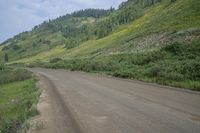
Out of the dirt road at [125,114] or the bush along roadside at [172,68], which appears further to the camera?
the bush along roadside at [172,68]

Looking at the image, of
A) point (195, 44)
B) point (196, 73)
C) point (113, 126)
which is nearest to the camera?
point (113, 126)

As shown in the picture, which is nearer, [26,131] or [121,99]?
[26,131]

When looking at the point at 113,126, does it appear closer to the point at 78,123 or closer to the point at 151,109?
the point at 78,123

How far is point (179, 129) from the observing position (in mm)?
10266

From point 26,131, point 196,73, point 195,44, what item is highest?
point 195,44

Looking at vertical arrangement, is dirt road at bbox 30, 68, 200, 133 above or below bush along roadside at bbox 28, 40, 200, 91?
below

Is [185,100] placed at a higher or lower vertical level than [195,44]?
lower

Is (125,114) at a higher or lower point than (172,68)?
lower

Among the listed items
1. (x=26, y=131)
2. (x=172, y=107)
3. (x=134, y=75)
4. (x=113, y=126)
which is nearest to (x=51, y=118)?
(x=26, y=131)

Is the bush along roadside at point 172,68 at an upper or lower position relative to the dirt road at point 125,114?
upper

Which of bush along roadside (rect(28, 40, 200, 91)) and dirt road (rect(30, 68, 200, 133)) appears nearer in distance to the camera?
dirt road (rect(30, 68, 200, 133))

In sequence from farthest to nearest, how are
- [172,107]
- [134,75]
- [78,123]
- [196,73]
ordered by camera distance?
[134,75] → [196,73] → [172,107] → [78,123]

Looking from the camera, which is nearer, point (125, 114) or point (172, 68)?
point (125, 114)

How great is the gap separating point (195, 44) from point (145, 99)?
2204 cm
